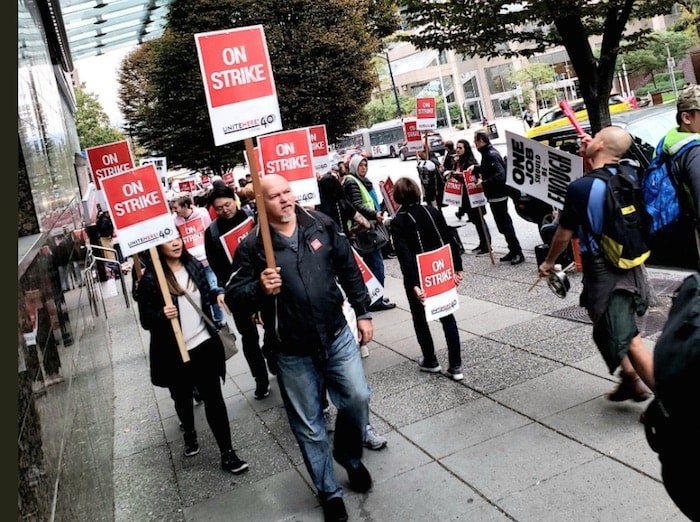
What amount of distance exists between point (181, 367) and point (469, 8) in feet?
24.7

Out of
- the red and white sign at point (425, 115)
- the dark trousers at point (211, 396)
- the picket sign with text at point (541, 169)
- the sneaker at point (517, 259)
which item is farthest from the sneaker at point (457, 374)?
the red and white sign at point (425, 115)

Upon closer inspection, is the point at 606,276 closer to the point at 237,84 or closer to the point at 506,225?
the point at 237,84

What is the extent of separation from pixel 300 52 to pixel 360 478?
25.2 meters

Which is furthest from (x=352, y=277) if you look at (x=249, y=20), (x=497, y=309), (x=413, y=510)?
(x=249, y=20)

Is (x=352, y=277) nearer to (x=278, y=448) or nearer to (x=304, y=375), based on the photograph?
(x=304, y=375)

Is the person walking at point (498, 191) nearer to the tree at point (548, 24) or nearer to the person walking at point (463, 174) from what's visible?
the person walking at point (463, 174)

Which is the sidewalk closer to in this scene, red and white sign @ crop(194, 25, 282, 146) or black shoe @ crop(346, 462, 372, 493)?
black shoe @ crop(346, 462, 372, 493)

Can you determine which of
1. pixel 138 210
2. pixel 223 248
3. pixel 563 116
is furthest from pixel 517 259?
pixel 563 116

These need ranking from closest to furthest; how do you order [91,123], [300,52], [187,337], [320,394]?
[320,394], [187,337], [300,52], [91,123]

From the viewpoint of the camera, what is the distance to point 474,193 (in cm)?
1061

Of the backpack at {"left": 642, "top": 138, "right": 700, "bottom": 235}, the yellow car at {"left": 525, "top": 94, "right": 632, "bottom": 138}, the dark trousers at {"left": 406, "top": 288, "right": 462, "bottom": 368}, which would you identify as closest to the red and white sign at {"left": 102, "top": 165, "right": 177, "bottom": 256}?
the dark trousers at {"left": 406, "top": 288, "right": 462, "bottom": 368}

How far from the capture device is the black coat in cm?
491

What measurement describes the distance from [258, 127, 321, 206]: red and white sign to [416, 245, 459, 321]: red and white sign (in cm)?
132

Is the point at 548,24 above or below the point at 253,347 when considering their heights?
above
